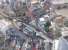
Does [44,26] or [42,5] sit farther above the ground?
[42,5]

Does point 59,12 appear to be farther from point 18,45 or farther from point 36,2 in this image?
point 18,45

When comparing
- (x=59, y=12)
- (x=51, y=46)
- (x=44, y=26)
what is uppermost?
(x=59, y=12)

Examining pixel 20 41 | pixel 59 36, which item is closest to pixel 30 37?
pixel 20 41

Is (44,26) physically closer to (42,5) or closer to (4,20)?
(42,5)

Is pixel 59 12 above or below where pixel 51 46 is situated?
above

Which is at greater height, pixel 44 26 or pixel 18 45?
pixel 44 26

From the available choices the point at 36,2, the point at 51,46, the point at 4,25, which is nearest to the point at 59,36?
the point at 51,46

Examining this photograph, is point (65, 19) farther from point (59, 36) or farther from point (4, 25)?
point (4, 25)

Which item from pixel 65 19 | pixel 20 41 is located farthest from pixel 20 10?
pixel 65 19
